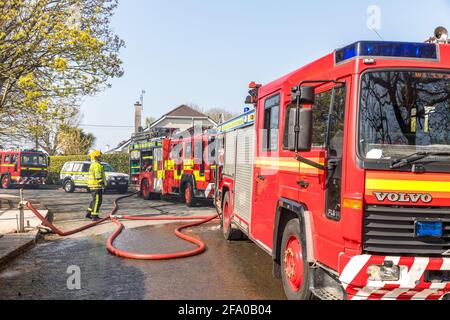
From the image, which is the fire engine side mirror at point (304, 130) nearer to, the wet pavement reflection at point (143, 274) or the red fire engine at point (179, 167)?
the wet pavement reflection at point (143, 274)

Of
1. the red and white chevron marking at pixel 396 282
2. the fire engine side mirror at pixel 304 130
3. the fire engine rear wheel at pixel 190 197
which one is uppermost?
the fire engine side mirror at pixel 304 130

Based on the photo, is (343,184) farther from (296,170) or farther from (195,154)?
(195,154)

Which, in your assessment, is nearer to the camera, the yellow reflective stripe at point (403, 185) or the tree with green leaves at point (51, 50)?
the yellow reflective stripe at point (403, 185)

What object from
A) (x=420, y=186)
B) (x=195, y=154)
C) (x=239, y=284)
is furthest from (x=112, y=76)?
(x=420, y=186)

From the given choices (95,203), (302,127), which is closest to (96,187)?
(95,203)

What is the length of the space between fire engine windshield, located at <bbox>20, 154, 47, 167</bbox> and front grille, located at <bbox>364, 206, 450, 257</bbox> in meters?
25.0

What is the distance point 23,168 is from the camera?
24.8 meters

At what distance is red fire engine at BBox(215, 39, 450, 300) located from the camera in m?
3.45

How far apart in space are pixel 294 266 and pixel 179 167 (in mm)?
10172

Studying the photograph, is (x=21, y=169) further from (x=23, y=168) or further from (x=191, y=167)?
(x=191, y=167)

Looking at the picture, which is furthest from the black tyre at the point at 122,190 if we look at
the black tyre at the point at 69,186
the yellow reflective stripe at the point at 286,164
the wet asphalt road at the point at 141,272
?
the yellow reflective stripe at the point at 286,164

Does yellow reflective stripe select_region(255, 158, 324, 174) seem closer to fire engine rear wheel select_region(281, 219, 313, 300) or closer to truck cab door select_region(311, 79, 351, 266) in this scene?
truck cab door select_region(311, 79, 351, 266)

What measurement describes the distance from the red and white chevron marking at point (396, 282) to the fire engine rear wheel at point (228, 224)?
440 centimetres

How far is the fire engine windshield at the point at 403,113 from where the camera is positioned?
11.8 ft
